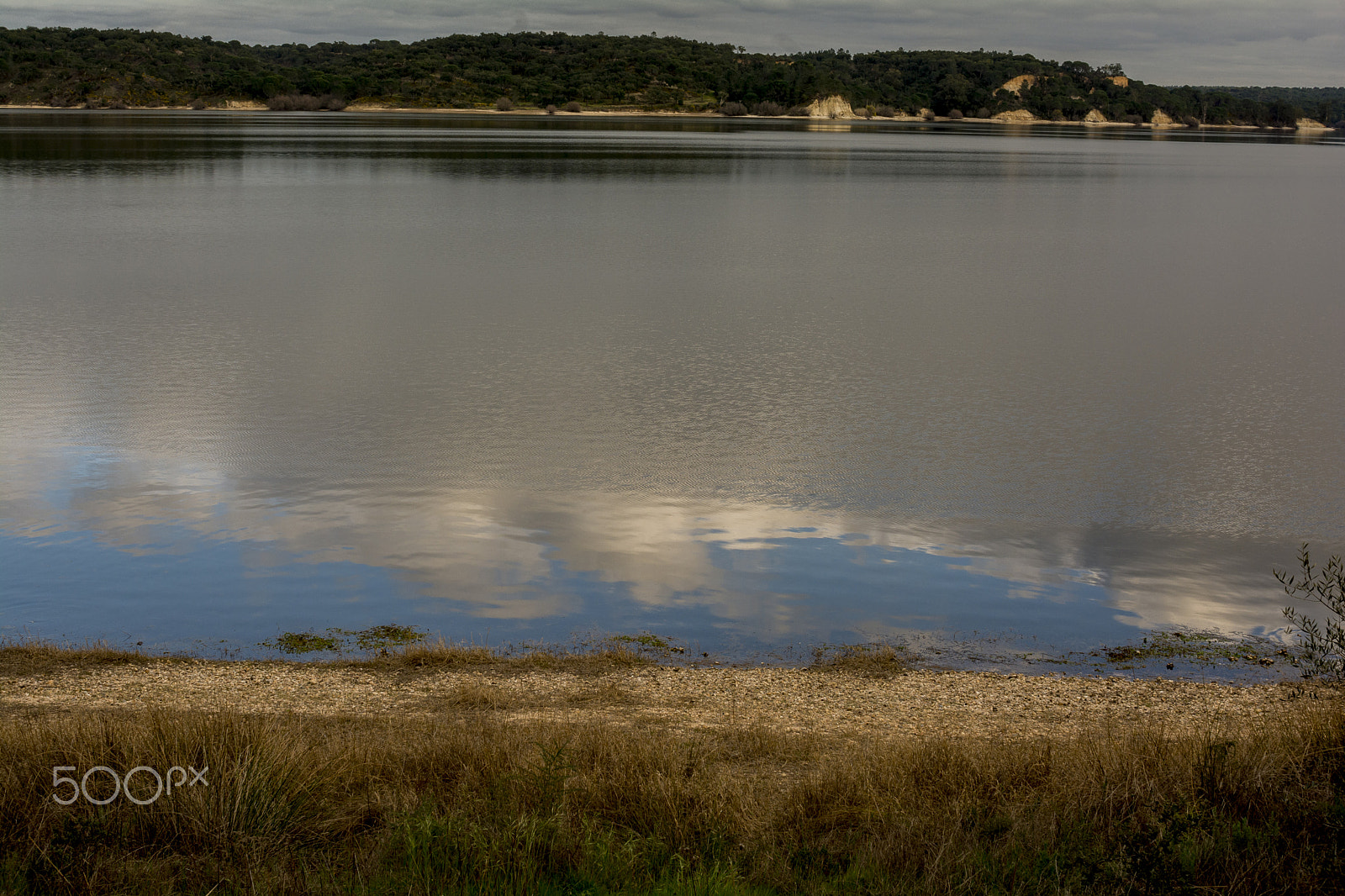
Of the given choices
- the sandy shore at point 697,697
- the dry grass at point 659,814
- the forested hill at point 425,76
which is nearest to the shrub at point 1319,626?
the sandy shore at point 697,697

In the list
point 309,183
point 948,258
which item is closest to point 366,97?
point 309,183

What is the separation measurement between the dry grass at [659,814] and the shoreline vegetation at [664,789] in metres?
0.01

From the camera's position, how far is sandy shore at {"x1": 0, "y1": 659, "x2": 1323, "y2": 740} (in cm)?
719

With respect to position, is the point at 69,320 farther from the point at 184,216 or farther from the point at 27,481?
the point at 184,216

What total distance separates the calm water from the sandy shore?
86 centimetres

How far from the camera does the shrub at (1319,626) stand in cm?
725

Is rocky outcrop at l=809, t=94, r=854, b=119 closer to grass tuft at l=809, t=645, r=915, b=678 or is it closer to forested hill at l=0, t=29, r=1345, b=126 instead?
forested hill at l=0, t=29, r=1345, b=126

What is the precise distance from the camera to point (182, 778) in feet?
18.1

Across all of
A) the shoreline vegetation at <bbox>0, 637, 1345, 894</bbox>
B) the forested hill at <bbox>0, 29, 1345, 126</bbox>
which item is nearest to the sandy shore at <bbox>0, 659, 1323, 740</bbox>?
the shoreline vegetation at <bbox>0, 637, 1345, 894</bbox>

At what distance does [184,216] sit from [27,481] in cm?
2606

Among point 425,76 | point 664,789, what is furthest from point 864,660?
point 425,76

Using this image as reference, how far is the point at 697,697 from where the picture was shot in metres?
7.69

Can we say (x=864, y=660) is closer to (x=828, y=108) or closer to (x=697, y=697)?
(x=697, y=697)

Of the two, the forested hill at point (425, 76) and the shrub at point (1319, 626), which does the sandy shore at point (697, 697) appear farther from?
the forested hill at point (425, 76)
